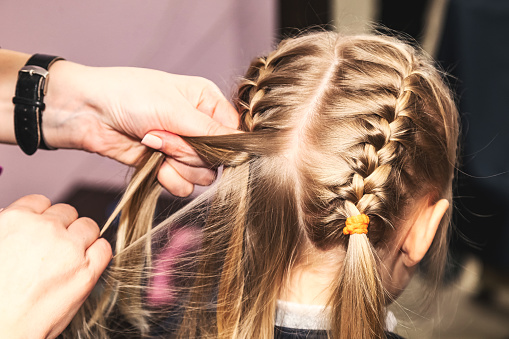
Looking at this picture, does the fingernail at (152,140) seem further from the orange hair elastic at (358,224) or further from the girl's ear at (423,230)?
the girl's ear at (423,230)

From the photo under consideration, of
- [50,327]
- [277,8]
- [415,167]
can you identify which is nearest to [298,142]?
[415,167]

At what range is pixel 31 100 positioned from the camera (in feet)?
3.17

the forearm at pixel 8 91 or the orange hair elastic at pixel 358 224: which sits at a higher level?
the forearm at pixel 8 91

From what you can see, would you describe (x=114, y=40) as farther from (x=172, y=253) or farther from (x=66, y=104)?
(x=172, y=253)

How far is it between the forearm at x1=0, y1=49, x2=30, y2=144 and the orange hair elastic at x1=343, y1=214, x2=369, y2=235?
2.29 ft

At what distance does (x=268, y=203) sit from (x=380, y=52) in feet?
1.02

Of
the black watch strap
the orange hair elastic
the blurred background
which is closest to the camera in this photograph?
the orange hair elastic

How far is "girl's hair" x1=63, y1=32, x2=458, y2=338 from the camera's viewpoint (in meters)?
0.76

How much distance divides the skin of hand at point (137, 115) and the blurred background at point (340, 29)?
1.49 ft

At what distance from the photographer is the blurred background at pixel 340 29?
5.33 feet

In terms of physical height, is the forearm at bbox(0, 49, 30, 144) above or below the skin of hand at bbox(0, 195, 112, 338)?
above

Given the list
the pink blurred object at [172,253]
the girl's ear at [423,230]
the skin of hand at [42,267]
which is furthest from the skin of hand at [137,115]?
the girl's ear at [423,230]

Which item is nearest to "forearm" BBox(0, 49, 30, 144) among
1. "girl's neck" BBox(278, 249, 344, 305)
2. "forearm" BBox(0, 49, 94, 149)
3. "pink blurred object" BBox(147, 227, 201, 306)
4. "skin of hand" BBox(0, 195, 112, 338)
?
"forearm" BBox(0, 49, 94, 149)

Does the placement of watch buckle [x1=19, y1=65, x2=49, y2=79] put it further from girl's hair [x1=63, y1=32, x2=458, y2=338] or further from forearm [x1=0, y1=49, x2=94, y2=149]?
A: girl's hair [x1=63, y1=32, x2=458, y2=338]
